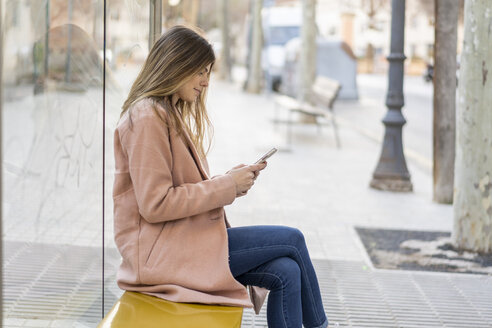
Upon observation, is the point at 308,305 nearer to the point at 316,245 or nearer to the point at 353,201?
the point at 316,245

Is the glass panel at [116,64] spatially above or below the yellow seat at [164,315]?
above

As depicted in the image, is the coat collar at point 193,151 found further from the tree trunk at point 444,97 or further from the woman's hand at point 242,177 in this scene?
the tree trunk at point 444,97

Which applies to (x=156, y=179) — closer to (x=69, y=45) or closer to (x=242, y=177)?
(x=242, y=177)

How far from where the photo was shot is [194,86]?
2.88 meters

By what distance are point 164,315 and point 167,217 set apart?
34 cm

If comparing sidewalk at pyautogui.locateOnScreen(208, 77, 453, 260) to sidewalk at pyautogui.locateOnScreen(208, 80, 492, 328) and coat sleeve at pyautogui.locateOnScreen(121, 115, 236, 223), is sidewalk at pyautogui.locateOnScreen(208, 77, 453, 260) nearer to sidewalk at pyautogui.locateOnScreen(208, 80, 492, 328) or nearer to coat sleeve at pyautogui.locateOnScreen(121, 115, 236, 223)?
sidewalk at pyautogui.locateOnScreen(208, 80, 492, 328)

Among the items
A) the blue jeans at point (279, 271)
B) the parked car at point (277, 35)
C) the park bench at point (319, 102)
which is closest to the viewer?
the blue jeans at point (279, 271)

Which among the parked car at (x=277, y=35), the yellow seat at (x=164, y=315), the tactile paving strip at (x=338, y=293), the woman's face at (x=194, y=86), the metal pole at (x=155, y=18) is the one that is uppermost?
the parked car at (x=277, y=35)

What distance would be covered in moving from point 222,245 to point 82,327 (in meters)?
0.83

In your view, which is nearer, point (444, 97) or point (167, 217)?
point (167, 217)

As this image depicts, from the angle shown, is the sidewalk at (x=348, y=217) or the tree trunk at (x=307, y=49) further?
the tree trunk at (x=307, y=49)

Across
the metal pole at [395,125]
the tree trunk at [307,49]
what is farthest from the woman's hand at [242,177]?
the tree trunk at [307,49]

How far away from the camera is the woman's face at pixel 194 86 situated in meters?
2.87

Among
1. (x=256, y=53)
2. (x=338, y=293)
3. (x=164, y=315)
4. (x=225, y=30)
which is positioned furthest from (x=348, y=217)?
(x=225, y=30)
